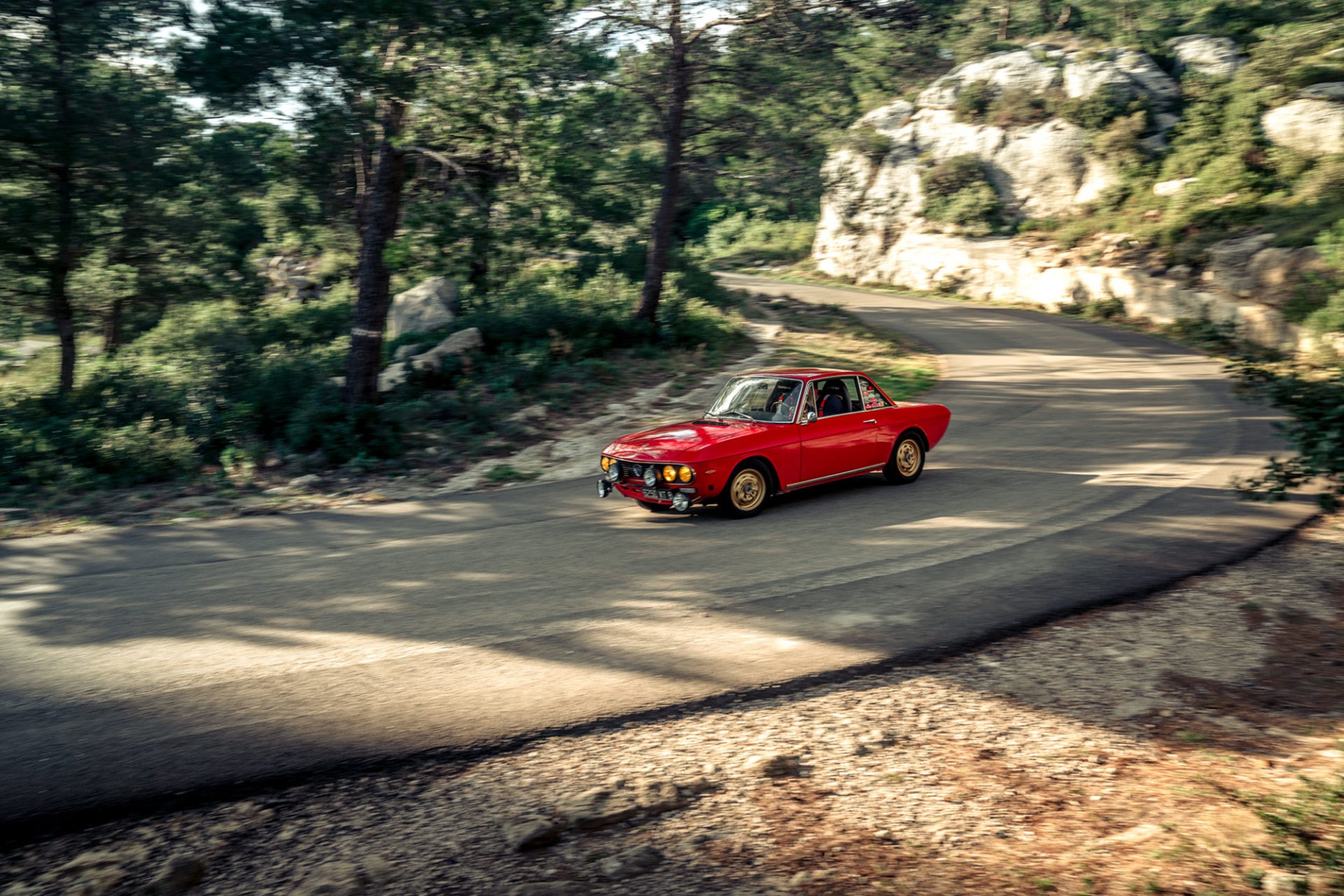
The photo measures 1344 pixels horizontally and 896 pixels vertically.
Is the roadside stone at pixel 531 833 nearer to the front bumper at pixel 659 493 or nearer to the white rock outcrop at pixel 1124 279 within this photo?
the front bumper at pixel 659 493

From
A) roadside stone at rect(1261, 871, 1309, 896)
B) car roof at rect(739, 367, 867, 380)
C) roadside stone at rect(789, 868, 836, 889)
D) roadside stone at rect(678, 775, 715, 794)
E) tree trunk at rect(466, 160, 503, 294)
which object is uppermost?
tree trunk at rect(466, 160, 503, 294)

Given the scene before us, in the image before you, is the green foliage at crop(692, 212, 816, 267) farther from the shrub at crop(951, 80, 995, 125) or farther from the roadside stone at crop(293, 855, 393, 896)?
the roadside stone at crop(293, 855, 393, 896)

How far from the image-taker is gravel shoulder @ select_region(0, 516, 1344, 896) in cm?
375

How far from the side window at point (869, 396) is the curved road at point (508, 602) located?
99cm

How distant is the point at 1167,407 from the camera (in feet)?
55.4

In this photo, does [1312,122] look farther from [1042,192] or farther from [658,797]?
[658,797]

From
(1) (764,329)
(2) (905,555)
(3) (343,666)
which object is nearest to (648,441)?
(2) (905,555)

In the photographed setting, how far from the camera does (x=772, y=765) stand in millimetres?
4648

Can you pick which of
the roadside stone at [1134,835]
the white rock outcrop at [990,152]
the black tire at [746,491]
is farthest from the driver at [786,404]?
the white rock outcrop at [990,152]

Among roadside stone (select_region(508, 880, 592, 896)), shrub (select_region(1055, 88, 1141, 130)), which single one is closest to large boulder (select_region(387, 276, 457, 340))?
roadside stone (select_region(508, 880, 592, 896))

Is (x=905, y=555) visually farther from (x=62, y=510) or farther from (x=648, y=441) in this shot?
(x=62, y=510)

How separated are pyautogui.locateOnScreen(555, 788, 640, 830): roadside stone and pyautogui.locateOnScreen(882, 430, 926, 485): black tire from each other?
751cm

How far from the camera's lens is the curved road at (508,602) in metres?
5.18

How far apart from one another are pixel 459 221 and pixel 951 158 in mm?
31470
